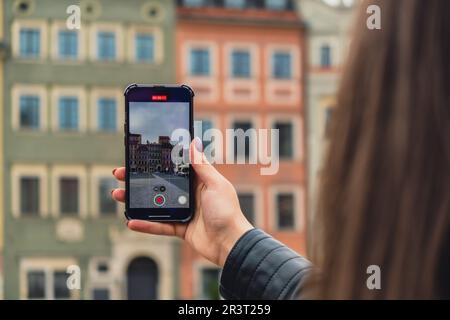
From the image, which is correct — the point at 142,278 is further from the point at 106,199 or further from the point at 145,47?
the point at 145,47

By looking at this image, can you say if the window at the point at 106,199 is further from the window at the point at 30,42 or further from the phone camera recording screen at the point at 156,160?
the phone camera recording screen at the point at 156,160

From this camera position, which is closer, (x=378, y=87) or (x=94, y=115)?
(x=378, y=87)

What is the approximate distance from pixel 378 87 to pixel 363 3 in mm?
55

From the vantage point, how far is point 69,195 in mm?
11047

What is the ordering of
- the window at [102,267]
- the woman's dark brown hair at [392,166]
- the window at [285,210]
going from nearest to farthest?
1. the woman's dark brown hair at [392,166]
2. the window at [102,267]
3. the window at [285,210]

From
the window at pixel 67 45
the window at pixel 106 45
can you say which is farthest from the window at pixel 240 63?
the window at pixel 67 45

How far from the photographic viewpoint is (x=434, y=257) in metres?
0.42

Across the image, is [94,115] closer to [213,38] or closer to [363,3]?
[213,38]

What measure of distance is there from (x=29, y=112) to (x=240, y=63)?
2443mm

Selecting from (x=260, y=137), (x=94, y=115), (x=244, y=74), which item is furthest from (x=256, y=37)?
(x=260, y=137)

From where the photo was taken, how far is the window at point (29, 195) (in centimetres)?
1090

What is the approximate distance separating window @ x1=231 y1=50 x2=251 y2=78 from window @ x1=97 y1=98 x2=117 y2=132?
4.66ft

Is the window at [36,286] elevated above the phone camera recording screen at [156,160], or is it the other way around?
the phone camera recording screen at [156,160]

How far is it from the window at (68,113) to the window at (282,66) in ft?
7.55
